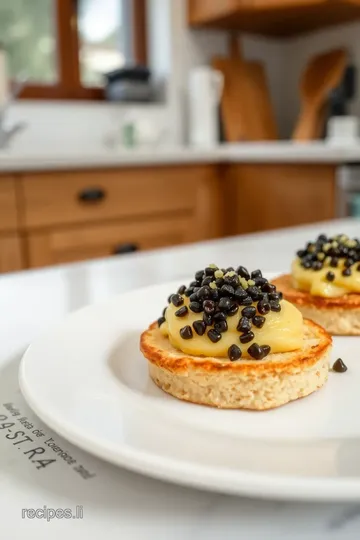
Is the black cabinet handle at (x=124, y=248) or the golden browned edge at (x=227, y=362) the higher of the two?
the golden browned edge at (x=227, y=362)

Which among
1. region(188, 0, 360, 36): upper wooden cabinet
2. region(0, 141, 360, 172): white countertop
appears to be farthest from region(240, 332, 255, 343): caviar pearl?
region(188, 0, 360, 36): upper wooden cabinet

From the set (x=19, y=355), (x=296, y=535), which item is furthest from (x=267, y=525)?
→ (x=19, y=355)

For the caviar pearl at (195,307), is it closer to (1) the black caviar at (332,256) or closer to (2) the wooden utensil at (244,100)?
(1) the black caviar at (332,256)

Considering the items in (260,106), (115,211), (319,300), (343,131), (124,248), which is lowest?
(124,248)

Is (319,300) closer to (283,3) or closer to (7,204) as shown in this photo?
(7,204)

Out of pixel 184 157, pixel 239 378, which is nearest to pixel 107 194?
pixel 184 157

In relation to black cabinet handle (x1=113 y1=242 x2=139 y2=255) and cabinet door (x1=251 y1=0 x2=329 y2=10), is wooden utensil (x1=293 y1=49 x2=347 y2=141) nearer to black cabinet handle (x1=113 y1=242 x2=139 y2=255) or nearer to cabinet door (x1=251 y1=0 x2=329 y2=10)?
cabinet door (x1=251 y1=0 x2=329 y2=10)

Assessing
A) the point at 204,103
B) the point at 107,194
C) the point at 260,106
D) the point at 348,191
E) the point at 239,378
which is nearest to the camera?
the point at 239,378

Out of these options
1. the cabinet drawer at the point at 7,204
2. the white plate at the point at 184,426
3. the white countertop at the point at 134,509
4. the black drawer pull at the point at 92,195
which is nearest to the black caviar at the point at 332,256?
the white plate at the point at 184,426
